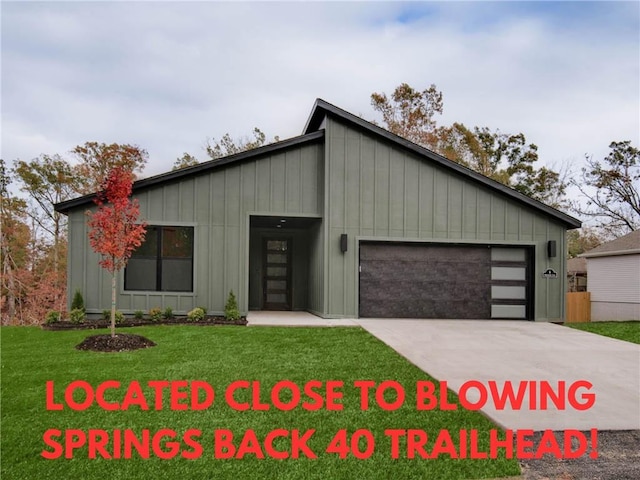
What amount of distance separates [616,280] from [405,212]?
42.2 feet

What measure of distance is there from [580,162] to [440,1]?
2243 centimetres

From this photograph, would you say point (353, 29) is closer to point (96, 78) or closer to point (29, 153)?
point (96, 78)

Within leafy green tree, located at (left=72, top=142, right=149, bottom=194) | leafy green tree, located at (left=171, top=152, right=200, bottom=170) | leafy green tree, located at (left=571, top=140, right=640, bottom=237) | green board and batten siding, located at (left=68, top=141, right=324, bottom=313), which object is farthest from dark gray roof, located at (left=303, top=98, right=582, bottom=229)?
leafy green tree, located at (left=571, top=140, right=640, bottom=237)

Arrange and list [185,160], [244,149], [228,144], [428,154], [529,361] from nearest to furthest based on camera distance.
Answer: [529,361]
[428,154]
[244,149]
[228,144]
[185,160]

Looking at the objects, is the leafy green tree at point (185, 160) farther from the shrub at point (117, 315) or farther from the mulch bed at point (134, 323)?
the mulch bed at point (134, 323)

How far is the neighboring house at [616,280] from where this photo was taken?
723 inches

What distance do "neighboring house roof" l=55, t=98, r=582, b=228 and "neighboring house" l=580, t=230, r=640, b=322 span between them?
8927 millimetres

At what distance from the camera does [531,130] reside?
89.7 feet

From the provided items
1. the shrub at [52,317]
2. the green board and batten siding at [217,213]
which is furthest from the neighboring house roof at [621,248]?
the shrub at [52,317]

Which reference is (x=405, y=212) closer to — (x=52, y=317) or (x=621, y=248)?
(x=52, y=317)

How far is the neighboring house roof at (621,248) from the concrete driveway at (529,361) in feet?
34.3

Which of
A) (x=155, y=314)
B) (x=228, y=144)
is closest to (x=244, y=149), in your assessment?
(x=228, y=144)

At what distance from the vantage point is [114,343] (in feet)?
23.7

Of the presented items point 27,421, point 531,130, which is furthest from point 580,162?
point 27,421
